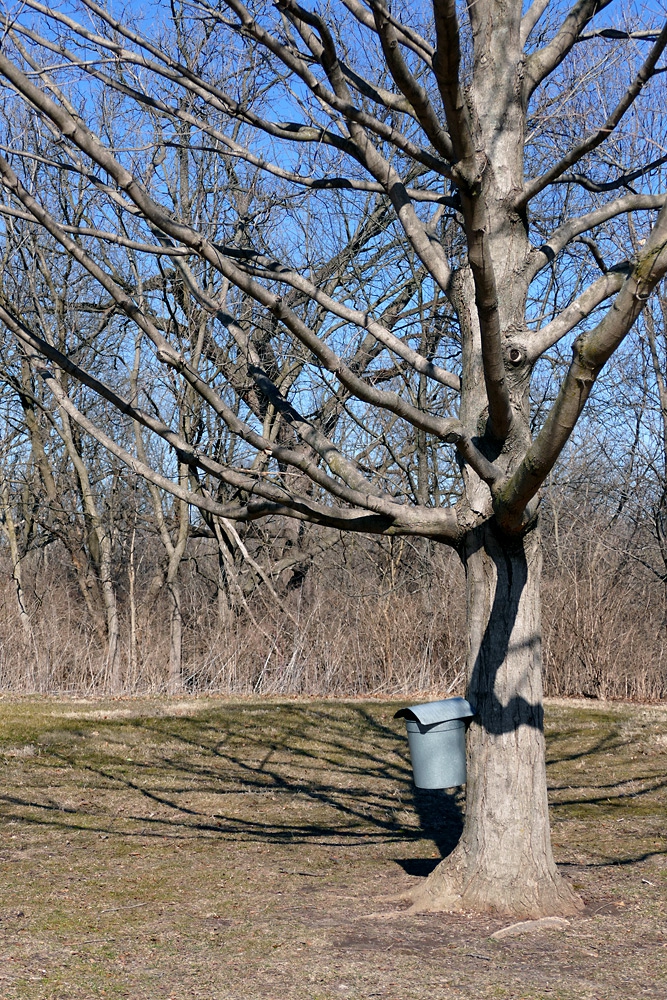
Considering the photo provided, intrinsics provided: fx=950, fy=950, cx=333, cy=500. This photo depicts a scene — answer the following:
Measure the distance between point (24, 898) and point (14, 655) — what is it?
28.0ft

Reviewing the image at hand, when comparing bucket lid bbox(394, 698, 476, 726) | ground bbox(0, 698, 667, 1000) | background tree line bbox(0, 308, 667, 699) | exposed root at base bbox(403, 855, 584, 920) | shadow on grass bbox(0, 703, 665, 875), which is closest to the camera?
ground bbox(0, 698, 667, 1000)

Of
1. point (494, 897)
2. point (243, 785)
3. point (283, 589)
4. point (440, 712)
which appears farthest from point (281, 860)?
point (283, 589)

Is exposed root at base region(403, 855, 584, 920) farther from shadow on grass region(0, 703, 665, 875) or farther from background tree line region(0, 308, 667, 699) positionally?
background tree line region(0, 308, 667, 699)

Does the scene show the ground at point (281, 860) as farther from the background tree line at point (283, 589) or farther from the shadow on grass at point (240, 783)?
the background tree line at point (283, 589)

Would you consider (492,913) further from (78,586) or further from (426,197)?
(78,586)

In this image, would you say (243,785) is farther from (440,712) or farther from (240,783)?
(440,712)

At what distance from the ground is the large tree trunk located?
0.60 ft

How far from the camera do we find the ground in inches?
139

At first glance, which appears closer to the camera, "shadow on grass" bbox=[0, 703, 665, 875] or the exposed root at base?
the exposed root at base

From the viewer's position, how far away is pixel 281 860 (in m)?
5.44

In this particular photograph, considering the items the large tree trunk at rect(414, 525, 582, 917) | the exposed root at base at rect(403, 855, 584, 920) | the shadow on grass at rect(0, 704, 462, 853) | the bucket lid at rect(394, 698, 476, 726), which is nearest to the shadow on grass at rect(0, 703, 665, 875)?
the shadow on grass at rect(0, 704, 462, 853)

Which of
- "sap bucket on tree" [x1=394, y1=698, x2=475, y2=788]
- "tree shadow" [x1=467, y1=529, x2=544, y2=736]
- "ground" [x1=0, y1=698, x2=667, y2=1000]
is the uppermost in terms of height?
"tree shadow" [x1=467, y1=529, x2=544, y2=736]

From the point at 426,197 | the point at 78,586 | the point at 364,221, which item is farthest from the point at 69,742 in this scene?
the point at 364,221

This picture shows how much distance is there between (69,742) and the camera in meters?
8.30
